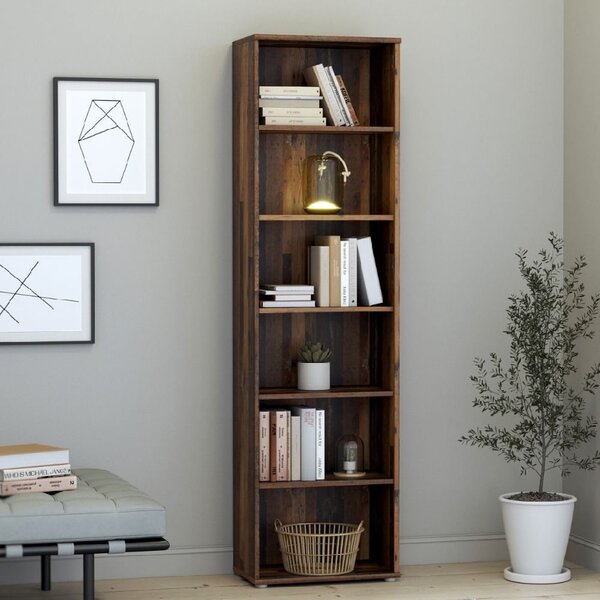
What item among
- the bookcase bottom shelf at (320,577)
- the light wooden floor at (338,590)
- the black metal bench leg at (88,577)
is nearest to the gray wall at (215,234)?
the light wooden floor at (338,590)

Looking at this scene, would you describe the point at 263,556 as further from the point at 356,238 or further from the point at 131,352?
the point at 356,238

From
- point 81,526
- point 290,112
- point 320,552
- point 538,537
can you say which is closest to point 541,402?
→ point 538,537

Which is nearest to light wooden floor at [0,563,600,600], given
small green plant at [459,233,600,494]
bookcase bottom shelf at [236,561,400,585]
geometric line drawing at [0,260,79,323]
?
bookcase bottom shelf at [236,561,400,585]

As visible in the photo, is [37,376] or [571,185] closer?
[37,376]

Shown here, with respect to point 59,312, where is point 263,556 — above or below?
below

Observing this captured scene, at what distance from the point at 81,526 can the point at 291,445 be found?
103 cm

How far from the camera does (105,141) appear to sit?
443 cm

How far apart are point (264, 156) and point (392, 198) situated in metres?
0.56

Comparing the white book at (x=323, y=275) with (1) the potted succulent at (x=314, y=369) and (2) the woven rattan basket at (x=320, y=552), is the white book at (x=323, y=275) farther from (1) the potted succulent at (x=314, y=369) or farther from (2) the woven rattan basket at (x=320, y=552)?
(2) the woven rattan basket at (x=320, y=552)

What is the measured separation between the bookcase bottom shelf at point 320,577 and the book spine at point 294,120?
1.74 metres

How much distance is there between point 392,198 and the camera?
437cm

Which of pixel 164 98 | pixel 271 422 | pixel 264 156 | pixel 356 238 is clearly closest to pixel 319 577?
pixel 271 422

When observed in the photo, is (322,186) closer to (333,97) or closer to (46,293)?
(333,97)

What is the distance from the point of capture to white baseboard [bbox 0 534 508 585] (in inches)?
172
